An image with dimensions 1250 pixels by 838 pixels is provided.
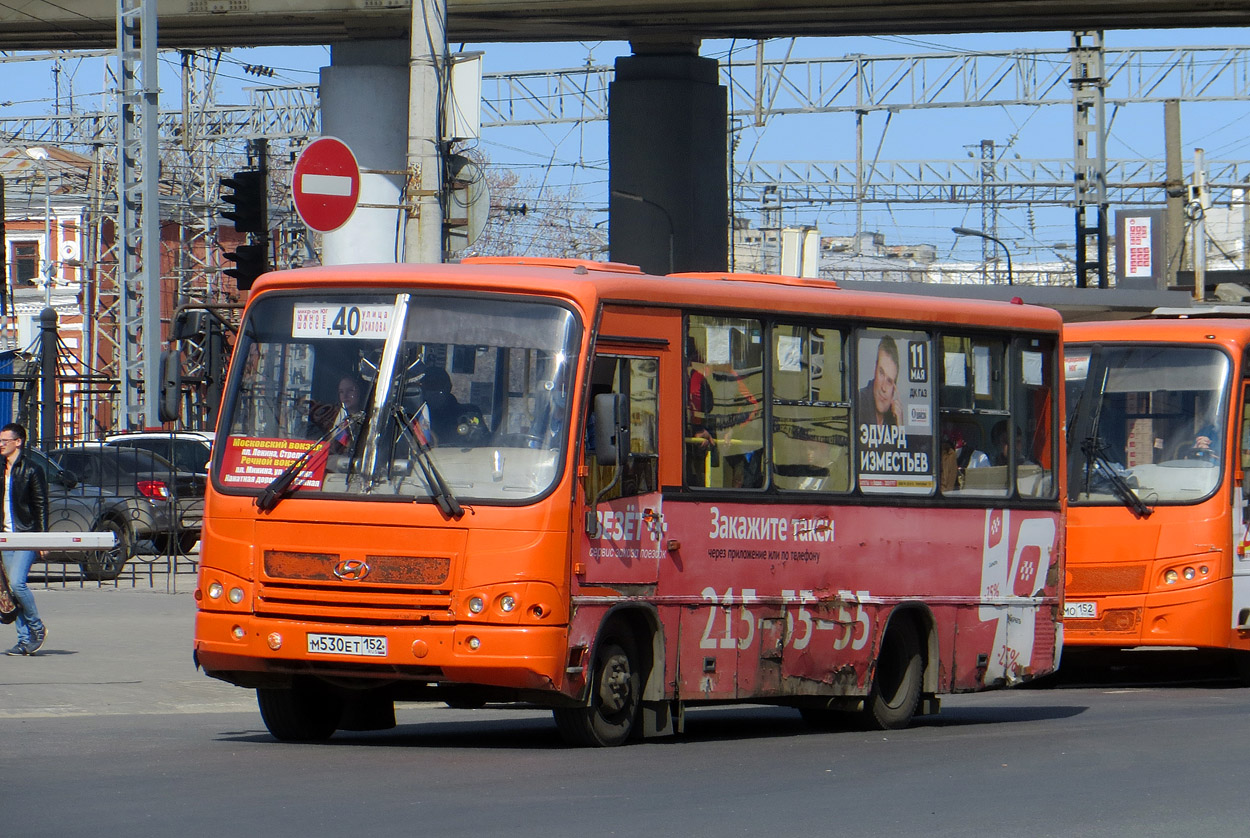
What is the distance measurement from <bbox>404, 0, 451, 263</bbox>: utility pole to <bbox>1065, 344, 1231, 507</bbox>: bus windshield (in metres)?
5.54

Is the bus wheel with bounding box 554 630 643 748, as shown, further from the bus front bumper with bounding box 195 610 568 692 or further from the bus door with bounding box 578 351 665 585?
the bus front bumper with bounding box 195 610 568 692

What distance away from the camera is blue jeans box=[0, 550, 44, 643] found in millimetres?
15922

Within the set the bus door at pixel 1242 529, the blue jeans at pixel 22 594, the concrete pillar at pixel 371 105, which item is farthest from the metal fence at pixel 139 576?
the bus door at pixel 1242 529

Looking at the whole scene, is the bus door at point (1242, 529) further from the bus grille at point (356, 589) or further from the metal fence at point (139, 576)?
the metal fence at point (139, 576)

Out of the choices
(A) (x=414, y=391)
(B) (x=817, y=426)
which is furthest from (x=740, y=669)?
(A) (x=414, y=391)

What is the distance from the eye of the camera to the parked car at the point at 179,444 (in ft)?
91.0

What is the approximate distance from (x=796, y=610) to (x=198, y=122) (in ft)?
195

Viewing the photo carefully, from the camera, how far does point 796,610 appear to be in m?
12.4

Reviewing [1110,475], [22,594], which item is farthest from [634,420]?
[1110,475]

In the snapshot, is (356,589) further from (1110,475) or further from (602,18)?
(602,18)

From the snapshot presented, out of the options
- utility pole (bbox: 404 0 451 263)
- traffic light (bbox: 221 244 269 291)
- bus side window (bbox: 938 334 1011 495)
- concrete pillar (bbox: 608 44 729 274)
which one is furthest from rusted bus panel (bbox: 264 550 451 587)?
concrete pillar (bbox: 608 44 729 274)

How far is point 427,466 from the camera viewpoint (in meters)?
10.7

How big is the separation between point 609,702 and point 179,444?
19.1 m

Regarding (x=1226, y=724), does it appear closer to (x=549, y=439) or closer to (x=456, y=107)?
(x=549, y=439)
